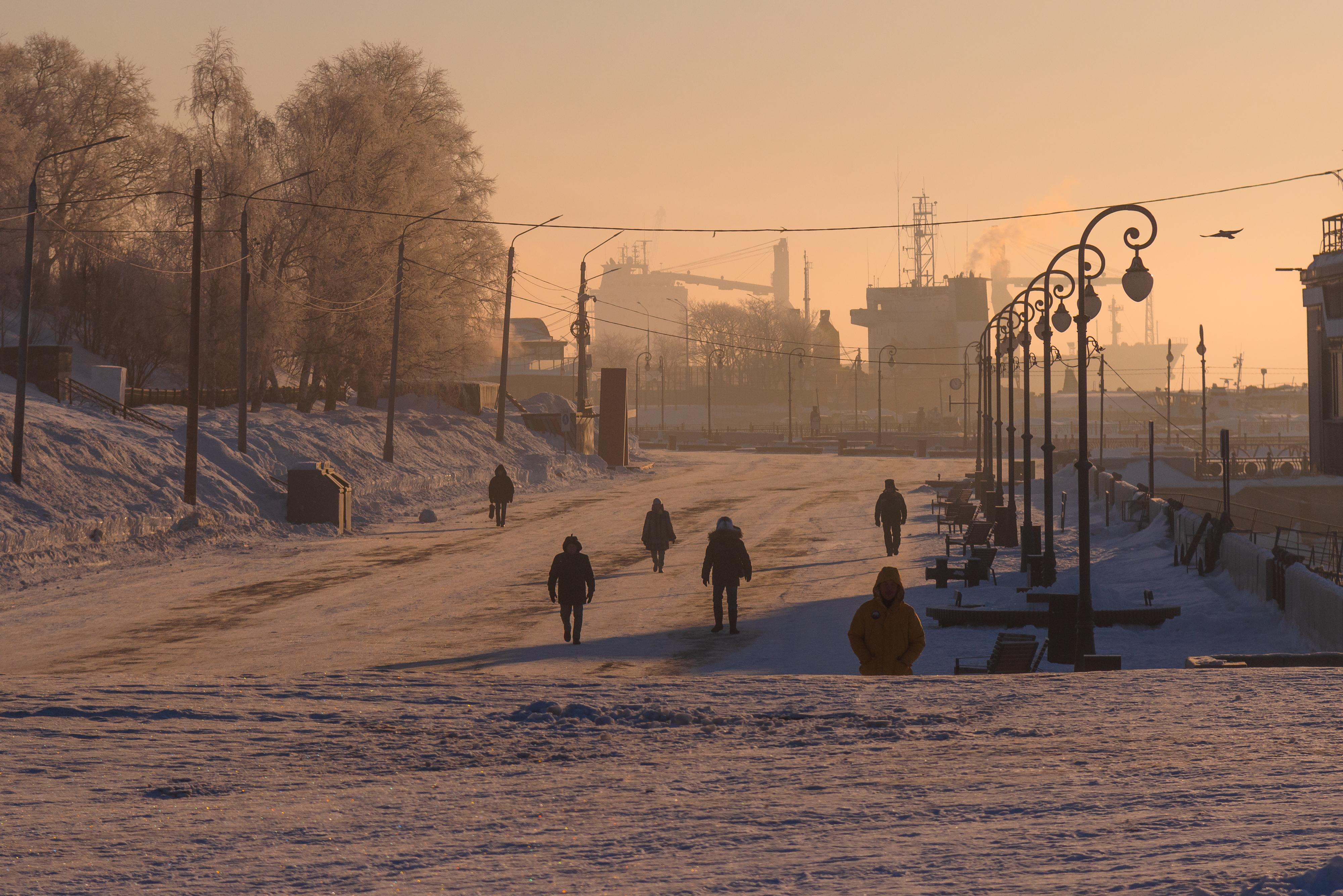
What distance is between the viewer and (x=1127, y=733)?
906 cm

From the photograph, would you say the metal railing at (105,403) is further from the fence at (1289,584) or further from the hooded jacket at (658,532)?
the fence at (1289,584)

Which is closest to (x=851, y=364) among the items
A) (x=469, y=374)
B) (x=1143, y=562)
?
(x=469, y=374)

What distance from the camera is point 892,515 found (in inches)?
1070

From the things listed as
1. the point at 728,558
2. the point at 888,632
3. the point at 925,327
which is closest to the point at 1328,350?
the point at 728,558

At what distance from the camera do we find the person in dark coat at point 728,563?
17281 mm

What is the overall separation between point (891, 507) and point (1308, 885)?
2186 cm

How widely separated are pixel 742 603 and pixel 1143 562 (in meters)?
9.68

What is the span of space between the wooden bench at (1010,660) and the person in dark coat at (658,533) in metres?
9.63

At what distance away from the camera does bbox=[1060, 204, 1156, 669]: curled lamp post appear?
1602 cm

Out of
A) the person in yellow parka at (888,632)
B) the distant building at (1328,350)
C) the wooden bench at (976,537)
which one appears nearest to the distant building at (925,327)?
the distant building at (1328,350)

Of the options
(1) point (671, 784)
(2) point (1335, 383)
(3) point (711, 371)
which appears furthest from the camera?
(3) point (711, 371)

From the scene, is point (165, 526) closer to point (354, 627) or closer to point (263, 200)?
point (354, 627)

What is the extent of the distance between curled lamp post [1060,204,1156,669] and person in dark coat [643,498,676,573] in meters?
7.95

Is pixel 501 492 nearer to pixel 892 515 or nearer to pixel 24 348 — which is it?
pixel 892 515
